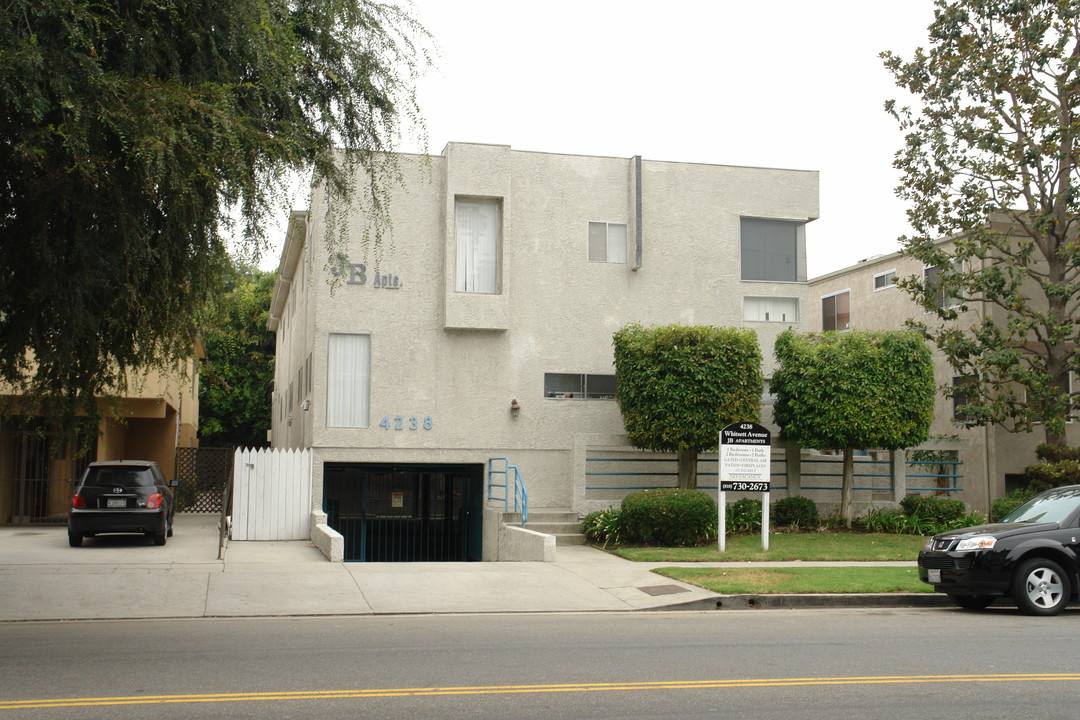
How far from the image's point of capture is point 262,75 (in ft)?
34.3

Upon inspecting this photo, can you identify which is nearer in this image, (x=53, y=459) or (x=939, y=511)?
(x=939, y=511)

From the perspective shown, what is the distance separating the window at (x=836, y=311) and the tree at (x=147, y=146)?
25.1 meters

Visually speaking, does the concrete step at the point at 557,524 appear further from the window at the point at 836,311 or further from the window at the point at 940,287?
the window at the point at 836,311

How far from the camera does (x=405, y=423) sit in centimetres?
2334

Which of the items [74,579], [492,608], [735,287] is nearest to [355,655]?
[492,608]

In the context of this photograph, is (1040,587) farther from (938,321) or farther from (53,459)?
(53,459)

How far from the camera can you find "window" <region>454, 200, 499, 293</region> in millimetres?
23891

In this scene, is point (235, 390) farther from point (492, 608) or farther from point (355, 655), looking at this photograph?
point (355, 655)

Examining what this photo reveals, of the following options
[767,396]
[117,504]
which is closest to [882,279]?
[767,396]

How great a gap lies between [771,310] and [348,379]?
10.2m

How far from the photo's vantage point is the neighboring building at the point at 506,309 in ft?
76.3

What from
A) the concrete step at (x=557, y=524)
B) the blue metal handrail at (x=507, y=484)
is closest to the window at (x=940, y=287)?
the concrete step at (x=557, y=524)

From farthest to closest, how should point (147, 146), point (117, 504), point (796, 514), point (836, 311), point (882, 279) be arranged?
point (836, 311) → point (882, 279) → point (796, 514) → point (117, 504) → point (147, 146)

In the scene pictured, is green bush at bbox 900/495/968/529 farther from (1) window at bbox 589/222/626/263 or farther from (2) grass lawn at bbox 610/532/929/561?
(1) window at bbox 589/222/626/263
